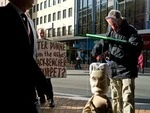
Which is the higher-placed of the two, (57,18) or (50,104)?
(57,18)

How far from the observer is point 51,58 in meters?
8.91

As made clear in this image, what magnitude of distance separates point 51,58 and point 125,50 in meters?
3.22

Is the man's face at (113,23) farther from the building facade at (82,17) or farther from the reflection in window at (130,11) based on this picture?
the reflection in window at (130,11)

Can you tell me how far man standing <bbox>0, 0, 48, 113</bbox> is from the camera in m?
2.80

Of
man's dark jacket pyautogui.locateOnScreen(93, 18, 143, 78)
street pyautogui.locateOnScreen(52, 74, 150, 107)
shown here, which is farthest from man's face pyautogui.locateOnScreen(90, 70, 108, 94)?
street pyautogui.locateOnScreen(52, 74, 150, 107)

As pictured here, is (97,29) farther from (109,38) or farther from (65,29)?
(109,38)

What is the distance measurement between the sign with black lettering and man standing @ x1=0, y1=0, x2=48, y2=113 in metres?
5.69

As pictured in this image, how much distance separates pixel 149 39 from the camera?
4100 centimetres

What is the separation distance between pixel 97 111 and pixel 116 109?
1.96 metres

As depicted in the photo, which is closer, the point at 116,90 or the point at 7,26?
the point at 7,26

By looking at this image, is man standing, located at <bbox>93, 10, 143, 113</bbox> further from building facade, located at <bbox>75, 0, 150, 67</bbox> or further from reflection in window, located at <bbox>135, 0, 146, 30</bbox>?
reflection in window, located at <bbox>135, 0, 146, 30</bbox>

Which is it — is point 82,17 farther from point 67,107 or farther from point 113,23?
point 113,23

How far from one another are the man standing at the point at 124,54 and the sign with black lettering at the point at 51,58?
274cm

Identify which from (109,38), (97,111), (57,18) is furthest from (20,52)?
(57,18)
